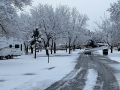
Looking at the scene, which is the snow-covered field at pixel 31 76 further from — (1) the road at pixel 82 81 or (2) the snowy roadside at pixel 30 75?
(1) the road at pixel 82 81

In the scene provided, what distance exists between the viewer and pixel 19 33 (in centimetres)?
2364

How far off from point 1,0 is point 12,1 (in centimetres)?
281

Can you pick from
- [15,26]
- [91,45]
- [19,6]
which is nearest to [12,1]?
[19,6]

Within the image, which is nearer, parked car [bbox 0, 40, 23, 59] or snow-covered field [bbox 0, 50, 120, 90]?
snow-covered field [bbox 0, 50, 120, 90]

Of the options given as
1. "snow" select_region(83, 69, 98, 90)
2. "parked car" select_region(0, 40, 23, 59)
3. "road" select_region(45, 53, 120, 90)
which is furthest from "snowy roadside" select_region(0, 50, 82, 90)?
"parked car" select_region(0, 40, 23, 59)

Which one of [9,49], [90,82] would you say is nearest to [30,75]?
[90,82]

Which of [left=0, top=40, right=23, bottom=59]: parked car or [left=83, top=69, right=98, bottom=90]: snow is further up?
[left=0, top=40, right=23, bottom=59]: parked car

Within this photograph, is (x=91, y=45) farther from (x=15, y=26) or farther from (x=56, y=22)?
(x=15, y=26)

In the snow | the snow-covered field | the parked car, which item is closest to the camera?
the snow

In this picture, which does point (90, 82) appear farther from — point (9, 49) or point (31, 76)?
point (9, 49)

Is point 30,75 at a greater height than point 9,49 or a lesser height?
lesser

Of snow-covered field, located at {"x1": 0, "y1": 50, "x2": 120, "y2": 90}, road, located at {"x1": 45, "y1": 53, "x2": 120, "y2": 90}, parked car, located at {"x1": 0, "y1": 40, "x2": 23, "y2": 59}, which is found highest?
parked car, located at {"x1": 0, "y1": 40, "x2": 23, "y2": 59}

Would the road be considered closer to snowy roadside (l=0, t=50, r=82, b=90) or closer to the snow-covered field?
the snow-covered field

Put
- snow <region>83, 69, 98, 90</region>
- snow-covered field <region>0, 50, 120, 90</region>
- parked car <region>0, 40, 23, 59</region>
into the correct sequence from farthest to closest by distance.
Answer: parked car <region>0, 40, 23, 59</region>
snow-covered field <region>0, 50, 120, 90</region>
snow <region>83, 69, 98, 90</region>
